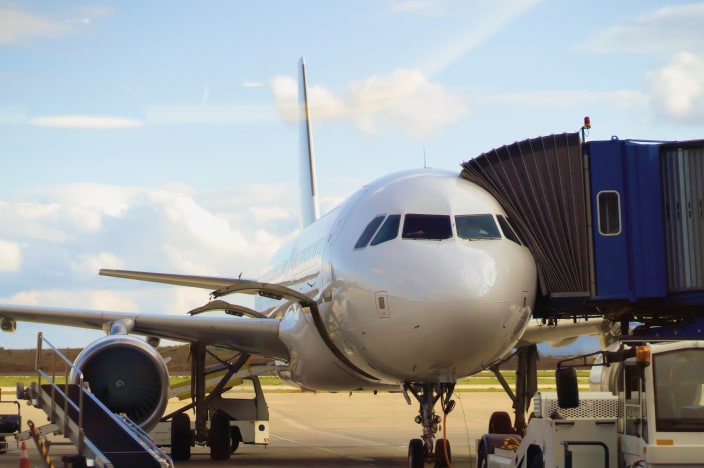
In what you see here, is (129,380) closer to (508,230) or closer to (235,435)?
(235,435)

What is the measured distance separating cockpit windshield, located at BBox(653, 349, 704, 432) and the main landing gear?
397 centimetres

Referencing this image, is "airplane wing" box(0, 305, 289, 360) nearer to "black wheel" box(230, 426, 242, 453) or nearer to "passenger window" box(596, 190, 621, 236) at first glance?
"black wheel" box(230, 426, 242, 453)

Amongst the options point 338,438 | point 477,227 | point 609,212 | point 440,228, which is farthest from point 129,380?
point 338,438

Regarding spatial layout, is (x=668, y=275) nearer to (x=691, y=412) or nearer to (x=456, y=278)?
(x=456, y=278)

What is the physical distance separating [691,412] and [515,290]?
149 inches

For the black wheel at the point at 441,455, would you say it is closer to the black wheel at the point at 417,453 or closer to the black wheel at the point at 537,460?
the black wheel at the point at 417,453

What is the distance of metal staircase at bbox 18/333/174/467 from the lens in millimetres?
12680

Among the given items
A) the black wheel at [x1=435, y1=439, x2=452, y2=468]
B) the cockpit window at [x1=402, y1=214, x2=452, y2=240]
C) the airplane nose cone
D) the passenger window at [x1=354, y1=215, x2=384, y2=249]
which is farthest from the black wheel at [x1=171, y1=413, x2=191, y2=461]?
the cockpit window at [x1=402, y1=214, x2=452, y2=240]

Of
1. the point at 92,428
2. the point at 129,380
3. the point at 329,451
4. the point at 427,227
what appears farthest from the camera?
the point at 329,451

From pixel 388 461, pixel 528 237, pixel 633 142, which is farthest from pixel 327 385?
pixel 633 142

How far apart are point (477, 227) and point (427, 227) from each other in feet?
1.88

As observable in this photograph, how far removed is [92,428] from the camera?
13930 millimetres

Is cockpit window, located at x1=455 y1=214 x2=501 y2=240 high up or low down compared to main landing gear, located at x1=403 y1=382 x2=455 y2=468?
up

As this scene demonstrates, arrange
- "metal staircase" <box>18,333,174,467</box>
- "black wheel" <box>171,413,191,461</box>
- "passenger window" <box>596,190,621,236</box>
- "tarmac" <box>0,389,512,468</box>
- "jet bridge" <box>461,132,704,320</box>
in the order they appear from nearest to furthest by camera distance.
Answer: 1. "metal staircase" <box>18,333,174,467</box>
2. "jet bridge" <box>461,132,704,320</box>
3. "passenger window" <box>596,190,621,236</box>
4. "tarmac" <box>0,389,512,468</box>
5. "black wheel" <box>171,413,191,461</box>
